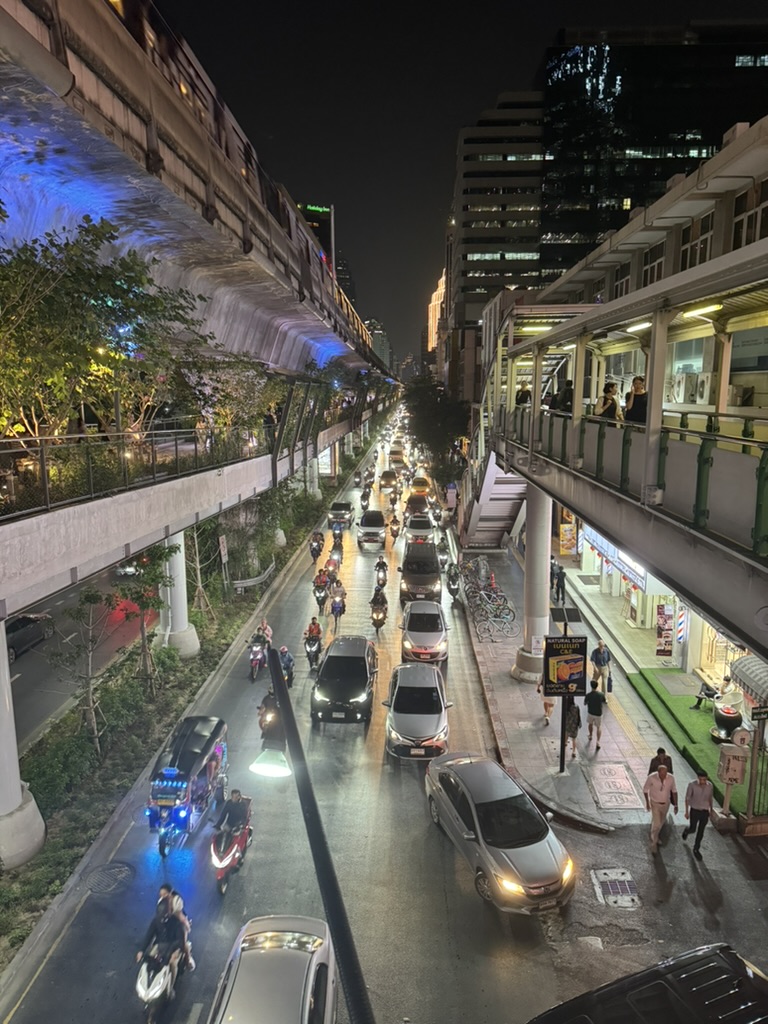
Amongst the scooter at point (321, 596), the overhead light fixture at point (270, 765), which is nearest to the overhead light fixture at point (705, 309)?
the overhead light fixture at point (270, 765)

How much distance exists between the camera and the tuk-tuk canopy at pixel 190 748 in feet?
34.2

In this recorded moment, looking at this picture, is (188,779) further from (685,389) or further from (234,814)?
(685,389)

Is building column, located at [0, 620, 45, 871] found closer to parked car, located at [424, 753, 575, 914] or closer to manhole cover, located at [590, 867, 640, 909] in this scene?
parked car, located at [424, 753, 575, 914]

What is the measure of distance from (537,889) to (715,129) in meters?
88.1

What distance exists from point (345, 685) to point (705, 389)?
10.5 m

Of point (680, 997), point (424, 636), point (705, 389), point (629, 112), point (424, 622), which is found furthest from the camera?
point (629, 112)

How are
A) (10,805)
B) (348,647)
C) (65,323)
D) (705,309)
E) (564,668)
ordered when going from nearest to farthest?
(65,323) → (705,309) → (10,805) → (564,668) → (348,647)

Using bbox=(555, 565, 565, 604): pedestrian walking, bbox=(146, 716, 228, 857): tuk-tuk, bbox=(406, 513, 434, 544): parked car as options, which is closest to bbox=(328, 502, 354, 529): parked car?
bbox=(406, 513, 434, 544): parked car

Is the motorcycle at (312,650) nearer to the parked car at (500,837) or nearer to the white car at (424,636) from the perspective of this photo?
the white car at (424,636)

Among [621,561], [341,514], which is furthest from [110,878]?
[341,514]

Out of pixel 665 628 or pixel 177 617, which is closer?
pixel 665 628

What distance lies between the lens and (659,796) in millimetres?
9992

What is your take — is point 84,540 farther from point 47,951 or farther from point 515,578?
point 515,578

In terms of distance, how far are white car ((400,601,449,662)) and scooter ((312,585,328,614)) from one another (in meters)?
4.31
